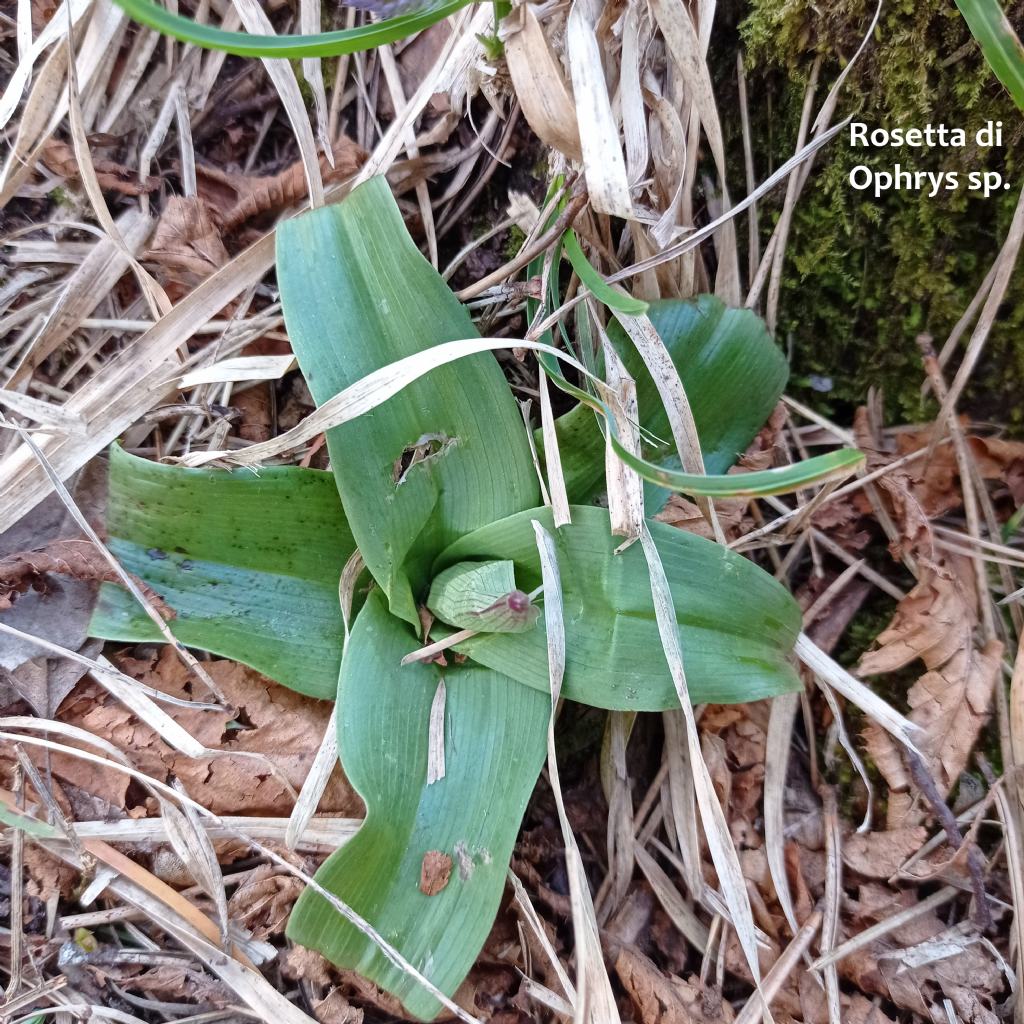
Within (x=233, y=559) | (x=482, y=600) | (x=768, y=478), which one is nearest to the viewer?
(x=768, y=478)

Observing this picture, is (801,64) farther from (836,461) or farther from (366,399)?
(366,399)

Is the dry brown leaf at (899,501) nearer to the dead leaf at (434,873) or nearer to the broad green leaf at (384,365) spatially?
the broad green leaf at (384,365)

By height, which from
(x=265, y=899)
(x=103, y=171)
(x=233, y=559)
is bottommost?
(x=265, y=899)

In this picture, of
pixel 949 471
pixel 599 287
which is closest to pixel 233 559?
pixel 599 287

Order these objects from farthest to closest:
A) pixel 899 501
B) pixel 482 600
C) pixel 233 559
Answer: pixel 899 501 < pixel 233 559 < pixel 482 600

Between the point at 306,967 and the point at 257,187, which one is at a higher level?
the point at 257,187

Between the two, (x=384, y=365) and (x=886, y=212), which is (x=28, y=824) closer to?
(x=384, y=365)

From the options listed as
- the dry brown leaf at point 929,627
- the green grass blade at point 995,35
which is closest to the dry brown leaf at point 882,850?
the dry brown leaf at point 929,627

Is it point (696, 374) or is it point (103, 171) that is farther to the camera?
point (103, 171)
